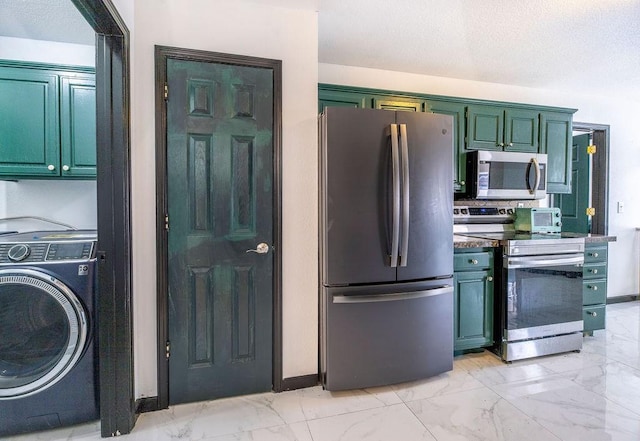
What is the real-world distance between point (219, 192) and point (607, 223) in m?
4.39

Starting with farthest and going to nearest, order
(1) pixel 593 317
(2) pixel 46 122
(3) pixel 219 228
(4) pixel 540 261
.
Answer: (1) pixel 593 317 < (4) pixel 540 261 < (2) pixel 46 122 < (3) pixel 219 228

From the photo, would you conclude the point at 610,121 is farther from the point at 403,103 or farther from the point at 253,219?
the point at 253,219

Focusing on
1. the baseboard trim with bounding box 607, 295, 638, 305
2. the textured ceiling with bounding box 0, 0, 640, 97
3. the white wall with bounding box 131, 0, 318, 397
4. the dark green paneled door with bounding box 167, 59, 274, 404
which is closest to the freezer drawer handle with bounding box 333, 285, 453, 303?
the white wall with bounding box 131, 0, 318, 397

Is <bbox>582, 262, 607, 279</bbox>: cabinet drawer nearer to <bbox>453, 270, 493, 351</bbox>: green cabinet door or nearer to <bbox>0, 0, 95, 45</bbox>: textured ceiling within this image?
<bbox>453, 270, 493, 351</bbox>: green cabinet door

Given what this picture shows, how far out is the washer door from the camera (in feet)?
5.61

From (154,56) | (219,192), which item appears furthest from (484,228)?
(154,56)

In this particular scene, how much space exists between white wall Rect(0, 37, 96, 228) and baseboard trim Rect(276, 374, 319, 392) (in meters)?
1.83

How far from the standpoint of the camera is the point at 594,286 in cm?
301

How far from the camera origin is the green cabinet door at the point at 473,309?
8.25ft

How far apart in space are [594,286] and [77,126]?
4.38 meters

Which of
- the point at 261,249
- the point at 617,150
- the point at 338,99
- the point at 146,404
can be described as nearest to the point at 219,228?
the point at 261,249

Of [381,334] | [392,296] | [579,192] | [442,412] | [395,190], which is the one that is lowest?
[442,412]

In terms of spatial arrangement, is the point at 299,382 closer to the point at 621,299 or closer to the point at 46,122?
the point at 46,122

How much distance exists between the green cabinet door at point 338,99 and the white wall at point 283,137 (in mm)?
484
